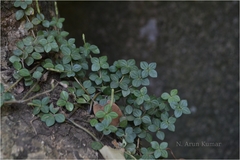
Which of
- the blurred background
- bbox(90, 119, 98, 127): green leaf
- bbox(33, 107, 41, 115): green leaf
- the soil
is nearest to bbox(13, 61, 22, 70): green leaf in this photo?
bbox(33, 107, 41, 115): green leaf

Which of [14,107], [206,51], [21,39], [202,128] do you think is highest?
[21,39]

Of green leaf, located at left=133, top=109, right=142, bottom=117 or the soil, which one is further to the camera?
the soil

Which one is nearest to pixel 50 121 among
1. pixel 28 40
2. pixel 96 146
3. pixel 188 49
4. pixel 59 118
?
pixel 59 118

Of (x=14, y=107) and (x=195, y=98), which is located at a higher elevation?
(x=14, y=107)

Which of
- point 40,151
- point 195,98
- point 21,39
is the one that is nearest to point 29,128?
point 40,151

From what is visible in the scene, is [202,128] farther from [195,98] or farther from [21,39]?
[21,39]

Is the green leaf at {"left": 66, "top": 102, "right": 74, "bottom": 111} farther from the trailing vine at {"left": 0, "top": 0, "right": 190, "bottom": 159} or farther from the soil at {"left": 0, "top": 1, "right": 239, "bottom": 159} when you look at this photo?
the soil at {"left": 0, "top": 1, "right": 239, "bottom": 159}

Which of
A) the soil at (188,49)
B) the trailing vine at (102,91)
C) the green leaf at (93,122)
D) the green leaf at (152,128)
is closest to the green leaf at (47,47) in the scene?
the trailing vine at (102,91)

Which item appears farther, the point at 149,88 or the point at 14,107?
the point at 149,88
